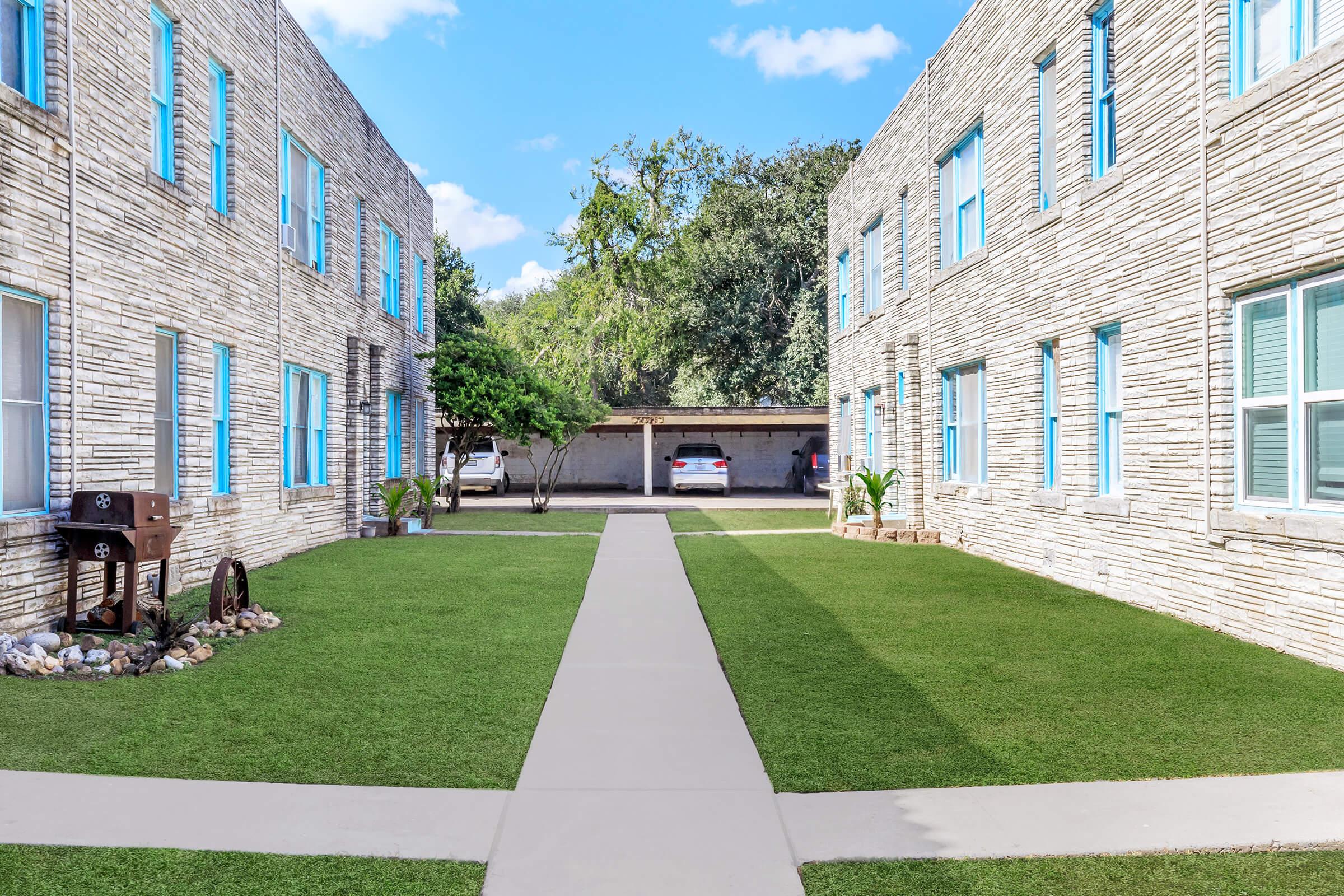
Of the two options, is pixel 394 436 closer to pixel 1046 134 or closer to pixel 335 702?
pixel 1046 134

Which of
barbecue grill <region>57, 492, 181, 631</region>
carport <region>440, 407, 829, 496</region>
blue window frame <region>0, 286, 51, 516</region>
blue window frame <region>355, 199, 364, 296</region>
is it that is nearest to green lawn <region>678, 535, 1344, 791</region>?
barbecue grill <region>57, 492, 181, 631</region>

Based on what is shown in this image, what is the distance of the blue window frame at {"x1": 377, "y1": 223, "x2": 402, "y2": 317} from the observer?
17391 mm

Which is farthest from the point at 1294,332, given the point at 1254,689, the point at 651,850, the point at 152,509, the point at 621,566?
the point at 152,509

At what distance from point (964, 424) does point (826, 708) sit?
29.9 feet

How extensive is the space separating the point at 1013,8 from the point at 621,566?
8.60m

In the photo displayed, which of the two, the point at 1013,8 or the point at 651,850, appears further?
the point at 1013,8

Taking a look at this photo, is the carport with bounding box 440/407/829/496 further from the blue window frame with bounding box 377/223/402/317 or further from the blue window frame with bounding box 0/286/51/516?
the blue window frame with bounding box 0/286/51/516

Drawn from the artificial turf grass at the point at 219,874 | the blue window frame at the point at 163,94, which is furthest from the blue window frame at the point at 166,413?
the artificial turf grass at the point at 219,874

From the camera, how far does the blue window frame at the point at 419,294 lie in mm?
20172

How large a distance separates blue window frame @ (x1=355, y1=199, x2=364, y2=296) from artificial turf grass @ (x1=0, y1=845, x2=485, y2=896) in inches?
527

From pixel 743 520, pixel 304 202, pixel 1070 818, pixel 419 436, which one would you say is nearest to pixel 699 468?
pixel 743 520

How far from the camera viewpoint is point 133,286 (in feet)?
27.2

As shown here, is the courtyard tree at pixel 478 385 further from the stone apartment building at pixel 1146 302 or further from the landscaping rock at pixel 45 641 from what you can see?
the landscaping rock at pixel 45 641

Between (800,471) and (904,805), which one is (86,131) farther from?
(800,471)
